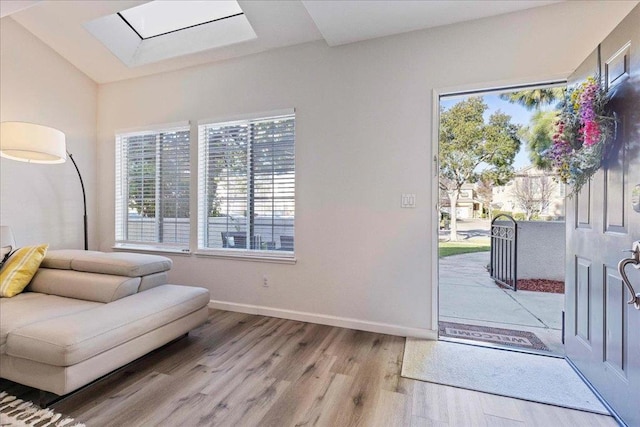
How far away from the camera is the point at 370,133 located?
2.78 meters

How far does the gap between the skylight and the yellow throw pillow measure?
8.42ft

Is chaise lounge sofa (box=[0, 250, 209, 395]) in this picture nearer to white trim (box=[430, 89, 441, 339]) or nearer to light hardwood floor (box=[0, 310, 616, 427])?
light hardwood floor (box=[0, 310, 616, 427])

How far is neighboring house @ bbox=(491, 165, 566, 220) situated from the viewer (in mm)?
4570

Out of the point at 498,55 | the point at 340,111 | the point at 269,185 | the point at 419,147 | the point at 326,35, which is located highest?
the point at 326,35

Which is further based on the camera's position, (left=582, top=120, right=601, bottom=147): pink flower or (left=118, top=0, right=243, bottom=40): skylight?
(left=118, top=0, right=243, bottom=40): skylight

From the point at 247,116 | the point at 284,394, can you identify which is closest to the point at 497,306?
the point at 284,394

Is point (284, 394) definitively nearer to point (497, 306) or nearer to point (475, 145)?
point (497, 306)

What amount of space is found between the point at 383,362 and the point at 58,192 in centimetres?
410

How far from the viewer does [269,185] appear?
10.6ft

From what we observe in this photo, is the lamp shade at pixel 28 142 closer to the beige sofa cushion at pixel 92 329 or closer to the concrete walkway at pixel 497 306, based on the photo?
the beige sofa cushion at pixel 92 329

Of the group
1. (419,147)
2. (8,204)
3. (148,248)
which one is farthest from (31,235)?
(419,147)

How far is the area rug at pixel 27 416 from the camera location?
1517 mm

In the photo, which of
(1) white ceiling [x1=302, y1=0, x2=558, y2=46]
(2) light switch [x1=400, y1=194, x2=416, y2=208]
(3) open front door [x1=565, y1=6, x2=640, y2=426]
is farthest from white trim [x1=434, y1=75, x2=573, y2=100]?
(2) light switch [x1=400, y1=194, x2=416, y2=208]

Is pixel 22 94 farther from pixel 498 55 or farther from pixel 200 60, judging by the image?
pixel 498 55
